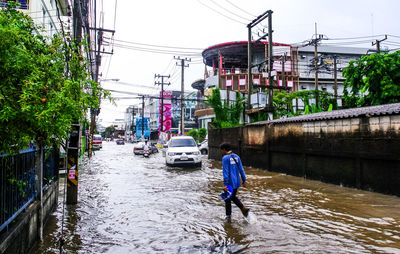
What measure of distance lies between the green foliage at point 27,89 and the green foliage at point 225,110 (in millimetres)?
17833

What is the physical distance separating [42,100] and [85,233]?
350 centimetres

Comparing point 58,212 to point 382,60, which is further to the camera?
point 382,60

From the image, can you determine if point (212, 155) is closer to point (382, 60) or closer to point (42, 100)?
point (382, 60)

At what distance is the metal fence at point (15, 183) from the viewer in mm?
3832

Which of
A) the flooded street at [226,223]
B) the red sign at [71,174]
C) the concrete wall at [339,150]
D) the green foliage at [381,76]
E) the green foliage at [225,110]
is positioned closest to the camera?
the flooded street at [226,223]

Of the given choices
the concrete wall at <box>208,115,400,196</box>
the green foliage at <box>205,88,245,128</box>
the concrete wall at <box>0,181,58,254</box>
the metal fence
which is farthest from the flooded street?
the green foliage at <box>205,88,245,128</box>

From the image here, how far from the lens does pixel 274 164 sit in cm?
1533

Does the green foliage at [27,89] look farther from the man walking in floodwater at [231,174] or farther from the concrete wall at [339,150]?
the concrete wall at [339,150]

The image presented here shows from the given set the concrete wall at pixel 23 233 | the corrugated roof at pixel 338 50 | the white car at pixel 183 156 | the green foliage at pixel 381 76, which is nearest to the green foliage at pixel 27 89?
the concrete wall at pixel 23 233

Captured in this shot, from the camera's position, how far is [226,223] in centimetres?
648

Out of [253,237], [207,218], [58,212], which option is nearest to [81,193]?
[58,212]

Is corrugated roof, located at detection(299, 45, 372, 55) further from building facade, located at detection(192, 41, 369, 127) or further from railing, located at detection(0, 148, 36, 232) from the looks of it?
railing, located at detection(0, 148, 36, 232)

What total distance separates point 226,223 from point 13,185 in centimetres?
408

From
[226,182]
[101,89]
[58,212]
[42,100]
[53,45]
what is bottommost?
[58,212]
